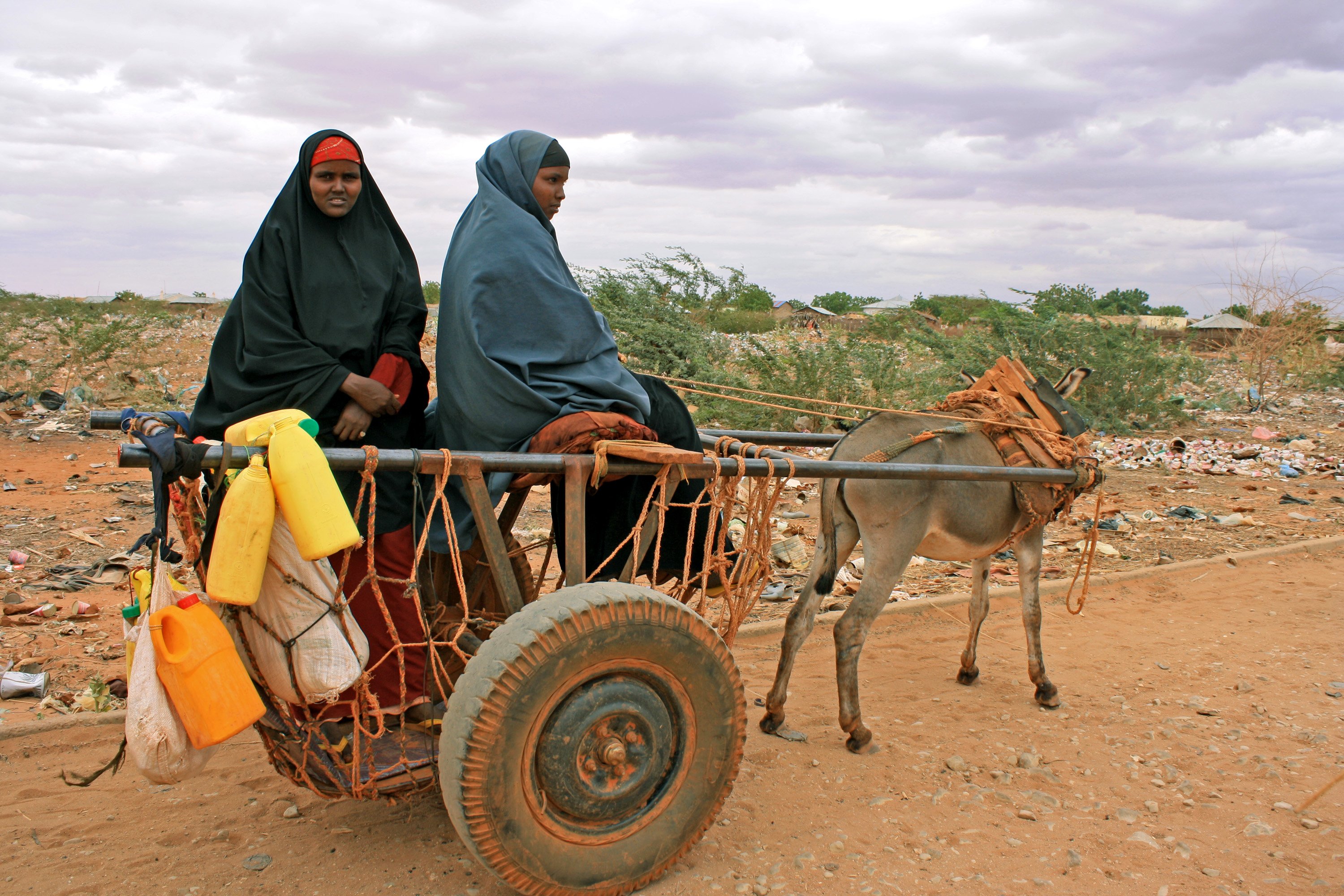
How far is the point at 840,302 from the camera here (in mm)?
44781

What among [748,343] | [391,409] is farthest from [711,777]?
[748,343]

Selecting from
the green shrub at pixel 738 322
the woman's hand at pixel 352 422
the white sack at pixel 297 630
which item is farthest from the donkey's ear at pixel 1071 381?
the green shrub at pixel 738 322

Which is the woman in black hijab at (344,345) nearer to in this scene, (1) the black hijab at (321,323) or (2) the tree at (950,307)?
(1) the black hijab at (321,323)

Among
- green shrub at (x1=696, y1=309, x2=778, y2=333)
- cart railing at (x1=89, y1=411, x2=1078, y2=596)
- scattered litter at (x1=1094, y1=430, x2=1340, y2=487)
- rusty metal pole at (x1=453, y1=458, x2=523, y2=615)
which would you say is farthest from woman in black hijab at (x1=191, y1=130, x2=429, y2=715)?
green shrub at (x1=696, y1=309, x2=778, y2=333)

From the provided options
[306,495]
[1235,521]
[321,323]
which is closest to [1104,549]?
[1235,521]

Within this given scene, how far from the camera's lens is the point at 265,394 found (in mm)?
2740

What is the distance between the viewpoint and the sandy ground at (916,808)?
283 centimetres

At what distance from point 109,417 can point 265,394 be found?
42cm

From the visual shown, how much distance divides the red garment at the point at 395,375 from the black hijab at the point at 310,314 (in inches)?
1.8

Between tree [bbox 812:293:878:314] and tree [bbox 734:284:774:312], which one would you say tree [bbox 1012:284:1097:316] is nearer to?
tree [bbox 734:284:774:312]

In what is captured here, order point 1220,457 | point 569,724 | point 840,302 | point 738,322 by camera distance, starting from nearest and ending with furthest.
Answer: point 569,724
point 1220,457
point 738,322
point 840,302

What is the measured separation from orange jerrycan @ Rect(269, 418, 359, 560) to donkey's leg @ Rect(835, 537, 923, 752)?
235cm

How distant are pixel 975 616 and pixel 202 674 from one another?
3.88 meters

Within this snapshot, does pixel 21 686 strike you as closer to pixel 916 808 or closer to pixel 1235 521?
pixel 916 808
